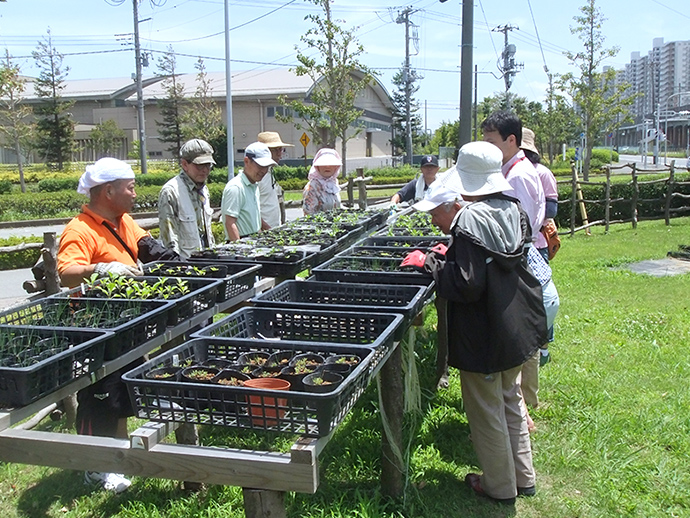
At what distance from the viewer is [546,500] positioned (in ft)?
10.7

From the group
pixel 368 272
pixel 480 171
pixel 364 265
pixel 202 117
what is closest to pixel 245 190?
pixel 364 265

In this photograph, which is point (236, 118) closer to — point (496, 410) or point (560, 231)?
point (560, 231)

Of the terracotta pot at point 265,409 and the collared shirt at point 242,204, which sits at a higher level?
the collared shirt at point 242,204

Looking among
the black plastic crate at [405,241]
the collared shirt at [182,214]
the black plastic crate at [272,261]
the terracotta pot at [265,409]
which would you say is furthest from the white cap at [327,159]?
the terracotta pot at [265,409]

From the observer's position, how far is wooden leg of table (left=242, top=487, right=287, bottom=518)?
2010 millimetres

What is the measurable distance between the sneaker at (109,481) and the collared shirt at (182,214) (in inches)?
63.0

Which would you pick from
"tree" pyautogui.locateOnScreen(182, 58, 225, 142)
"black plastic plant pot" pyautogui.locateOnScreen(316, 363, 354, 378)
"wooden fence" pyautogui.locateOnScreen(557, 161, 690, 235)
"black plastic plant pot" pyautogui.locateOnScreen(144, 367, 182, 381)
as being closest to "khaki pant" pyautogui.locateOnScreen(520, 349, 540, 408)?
"black plastic plant pot" pyautogui.locateOnScreen(316, 363, 354, 378)

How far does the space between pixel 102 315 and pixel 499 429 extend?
1925 mm

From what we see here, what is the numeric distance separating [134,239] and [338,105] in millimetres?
27078

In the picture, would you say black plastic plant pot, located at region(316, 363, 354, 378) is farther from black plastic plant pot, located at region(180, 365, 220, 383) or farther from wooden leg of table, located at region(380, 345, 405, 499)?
wooden leg of table, located at region(380, 345, 405, 499)

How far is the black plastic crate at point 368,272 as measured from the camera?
3.35 m

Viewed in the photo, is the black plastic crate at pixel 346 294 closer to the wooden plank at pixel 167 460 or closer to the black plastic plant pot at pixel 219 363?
the black plastic plant pot at pixel 219 363

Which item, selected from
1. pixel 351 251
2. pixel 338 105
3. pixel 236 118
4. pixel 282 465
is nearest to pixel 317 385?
pixel 282 465

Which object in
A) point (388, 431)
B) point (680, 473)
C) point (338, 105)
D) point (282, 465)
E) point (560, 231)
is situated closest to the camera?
point (282, 465)
